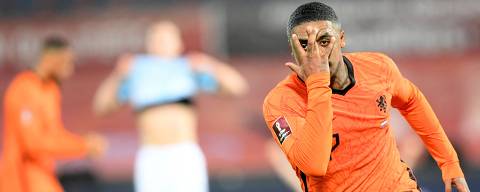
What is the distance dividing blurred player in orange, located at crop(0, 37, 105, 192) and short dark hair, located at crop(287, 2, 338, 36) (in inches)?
161

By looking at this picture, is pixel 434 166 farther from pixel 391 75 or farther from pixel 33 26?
pixel 391 75

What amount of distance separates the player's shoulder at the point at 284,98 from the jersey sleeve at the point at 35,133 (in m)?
3.88

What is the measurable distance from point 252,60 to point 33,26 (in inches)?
99.0

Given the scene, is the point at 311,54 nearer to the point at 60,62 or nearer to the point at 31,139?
the point at 31,139

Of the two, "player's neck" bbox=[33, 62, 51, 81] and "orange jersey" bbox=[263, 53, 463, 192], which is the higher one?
"orange jersey" bbox=[263, 53, 463, 192]

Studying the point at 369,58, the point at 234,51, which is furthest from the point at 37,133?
the point at 234,51

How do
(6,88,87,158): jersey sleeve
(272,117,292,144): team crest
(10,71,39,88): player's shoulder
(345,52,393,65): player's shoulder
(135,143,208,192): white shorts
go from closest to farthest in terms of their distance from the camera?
(272,117,292,144): team crest, (345,52,393,65): player's shoulder, (6,88,87,158): jersey sleeve, (10,71,39,88): player's shoulder, (135,143,208,192): white shorts

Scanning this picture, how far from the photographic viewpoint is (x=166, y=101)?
9258 millimetres

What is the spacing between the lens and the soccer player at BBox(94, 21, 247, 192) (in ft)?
30.2

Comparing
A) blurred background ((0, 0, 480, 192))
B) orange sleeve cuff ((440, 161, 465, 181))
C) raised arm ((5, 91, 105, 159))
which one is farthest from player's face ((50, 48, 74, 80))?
orange sleeve cuff ((440, 161, 465, 181))

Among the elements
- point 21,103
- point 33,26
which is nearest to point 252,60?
point 33,26

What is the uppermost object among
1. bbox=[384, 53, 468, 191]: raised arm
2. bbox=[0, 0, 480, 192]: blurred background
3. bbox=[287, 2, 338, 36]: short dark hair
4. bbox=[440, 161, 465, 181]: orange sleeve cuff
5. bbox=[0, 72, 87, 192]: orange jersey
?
bbox=[287, 2, 338, 36]: short dark hair

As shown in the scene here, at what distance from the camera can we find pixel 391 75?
492 cm

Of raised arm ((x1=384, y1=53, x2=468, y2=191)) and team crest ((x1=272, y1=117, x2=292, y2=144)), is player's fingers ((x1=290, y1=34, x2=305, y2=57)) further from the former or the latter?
raised arm ((x1=384, y1=53, x2=468, y2=191))
